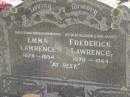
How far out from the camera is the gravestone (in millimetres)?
3855

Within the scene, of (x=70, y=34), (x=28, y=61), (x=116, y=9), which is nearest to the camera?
(x=116, y=9)

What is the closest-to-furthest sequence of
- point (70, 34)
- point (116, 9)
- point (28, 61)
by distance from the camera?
point (116, 9)
point (70, 34)
point (28, 61)

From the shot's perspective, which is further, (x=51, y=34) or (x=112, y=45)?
(x=51, y=34)

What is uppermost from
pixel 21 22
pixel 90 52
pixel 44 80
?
pixel 21 22

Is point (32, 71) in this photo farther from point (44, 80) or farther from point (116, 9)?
point (116, 9)

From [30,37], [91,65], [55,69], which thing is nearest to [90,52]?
[91,65]

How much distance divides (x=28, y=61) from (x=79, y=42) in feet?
2.16

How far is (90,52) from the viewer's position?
13.0ft

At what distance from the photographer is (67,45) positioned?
4.07m

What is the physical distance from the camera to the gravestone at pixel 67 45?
386 centimetres

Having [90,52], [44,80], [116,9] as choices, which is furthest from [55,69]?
[116,9]

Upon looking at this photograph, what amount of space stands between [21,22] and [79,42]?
71cm

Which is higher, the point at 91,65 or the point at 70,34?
the point at 70,34

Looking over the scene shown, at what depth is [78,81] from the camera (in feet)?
13.3
